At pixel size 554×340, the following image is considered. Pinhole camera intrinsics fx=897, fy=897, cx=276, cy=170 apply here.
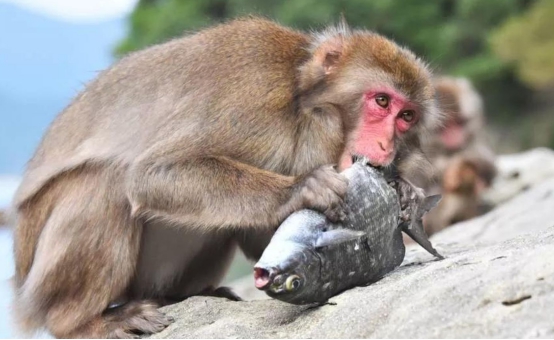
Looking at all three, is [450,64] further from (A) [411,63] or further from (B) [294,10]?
(A) [411,63]

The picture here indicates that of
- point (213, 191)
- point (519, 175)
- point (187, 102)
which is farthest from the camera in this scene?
point (519, 175)

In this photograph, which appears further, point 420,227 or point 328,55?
point 328,55

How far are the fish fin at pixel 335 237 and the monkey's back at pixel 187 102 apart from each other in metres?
0.83

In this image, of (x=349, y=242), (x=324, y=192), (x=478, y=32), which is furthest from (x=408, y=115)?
(x=478, y=32)

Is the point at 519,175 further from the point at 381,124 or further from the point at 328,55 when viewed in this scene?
the point at 381,124

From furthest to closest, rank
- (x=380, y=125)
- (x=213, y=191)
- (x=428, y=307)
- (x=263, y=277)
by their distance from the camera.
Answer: (x=380, y=125), (x=213, y=191), (x=263, y=277), (x=428, y=307)

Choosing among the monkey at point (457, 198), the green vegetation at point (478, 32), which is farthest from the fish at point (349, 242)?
the green vegetation at point (478, 32)

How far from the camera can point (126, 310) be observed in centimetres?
442

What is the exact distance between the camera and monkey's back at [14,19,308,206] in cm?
444

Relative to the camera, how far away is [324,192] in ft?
13.1

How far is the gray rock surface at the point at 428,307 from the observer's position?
9.95 ft

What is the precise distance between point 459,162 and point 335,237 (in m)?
6.59

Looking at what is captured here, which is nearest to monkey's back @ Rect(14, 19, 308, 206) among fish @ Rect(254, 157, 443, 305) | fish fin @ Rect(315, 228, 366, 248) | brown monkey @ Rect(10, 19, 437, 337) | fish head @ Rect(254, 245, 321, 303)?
brown monkey @ Rect(10, 19, 437, 337)

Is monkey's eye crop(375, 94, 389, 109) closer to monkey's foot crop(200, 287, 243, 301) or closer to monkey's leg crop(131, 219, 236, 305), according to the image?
monkey's leg crop(131, 219, 236, 305)
